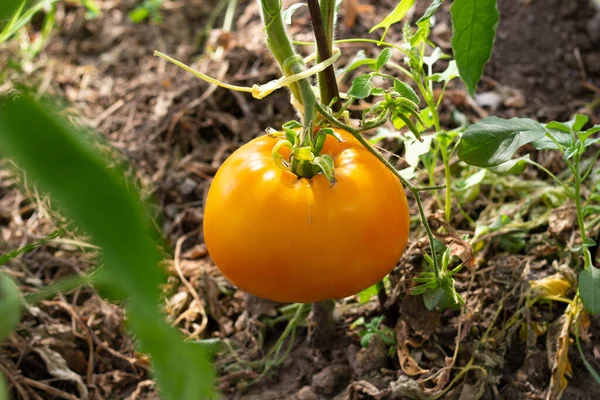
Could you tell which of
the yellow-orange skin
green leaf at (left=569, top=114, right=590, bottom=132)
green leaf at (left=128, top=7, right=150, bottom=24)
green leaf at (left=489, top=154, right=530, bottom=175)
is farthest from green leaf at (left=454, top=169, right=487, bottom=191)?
green leaf at (left=128, top=7, right=150, bottom=24)

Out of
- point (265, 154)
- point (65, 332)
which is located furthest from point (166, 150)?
point (265, 154)

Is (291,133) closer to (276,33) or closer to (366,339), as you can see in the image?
(276,33)

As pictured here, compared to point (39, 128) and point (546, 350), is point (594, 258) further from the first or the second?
point (39, 128)

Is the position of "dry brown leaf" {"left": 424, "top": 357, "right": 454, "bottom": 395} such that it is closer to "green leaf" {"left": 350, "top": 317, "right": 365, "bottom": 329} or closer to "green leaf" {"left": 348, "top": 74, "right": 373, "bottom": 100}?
"green leaf" {"left": 350, "top": 317, "right": 365, "bottom": 329}

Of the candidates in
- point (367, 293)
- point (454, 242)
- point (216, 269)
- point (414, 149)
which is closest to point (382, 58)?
point (414, 149)

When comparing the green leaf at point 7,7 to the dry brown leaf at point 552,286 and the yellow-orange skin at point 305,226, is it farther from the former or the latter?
the dry brown leaf at point 552,286

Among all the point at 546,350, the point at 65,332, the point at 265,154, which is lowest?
the point at 546,350

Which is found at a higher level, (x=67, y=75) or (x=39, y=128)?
(x=39, y=128)
